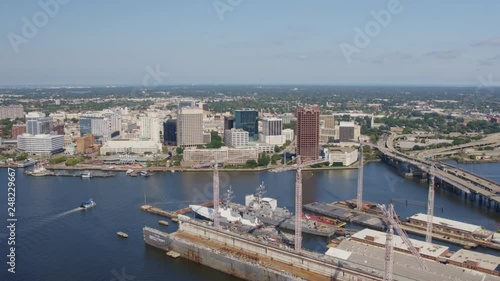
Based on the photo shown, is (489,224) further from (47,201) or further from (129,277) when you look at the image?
(47,201)

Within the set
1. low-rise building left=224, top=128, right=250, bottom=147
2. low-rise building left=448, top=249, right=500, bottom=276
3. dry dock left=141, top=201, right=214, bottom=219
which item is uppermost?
low-rise building left=224, top=128, right=250, bottom=147

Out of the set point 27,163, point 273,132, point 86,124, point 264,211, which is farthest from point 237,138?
point 264,211

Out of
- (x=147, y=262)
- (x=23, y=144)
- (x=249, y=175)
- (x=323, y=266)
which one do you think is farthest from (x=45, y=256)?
(x=23, y=144)

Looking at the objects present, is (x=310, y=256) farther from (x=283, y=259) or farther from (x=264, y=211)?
(x=264, y=211)

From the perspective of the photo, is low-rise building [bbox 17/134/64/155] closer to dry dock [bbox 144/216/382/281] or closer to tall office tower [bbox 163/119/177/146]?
tall office tower [bbox 163/119/177/146]

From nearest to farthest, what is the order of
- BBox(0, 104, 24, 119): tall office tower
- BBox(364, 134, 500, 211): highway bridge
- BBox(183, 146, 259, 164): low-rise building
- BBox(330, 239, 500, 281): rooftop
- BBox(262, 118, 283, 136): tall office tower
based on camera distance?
1. BBox(330, 239, 500, 281): rooftop
2. BBox(364, 134, 500, 211): highway bridge
3. BBox(183, 146, 259, 164): low-rise building
4. BBox(262, 118, 283, 136): tall office tower
5. BBox(0, 104, 24, 119): tall office tower

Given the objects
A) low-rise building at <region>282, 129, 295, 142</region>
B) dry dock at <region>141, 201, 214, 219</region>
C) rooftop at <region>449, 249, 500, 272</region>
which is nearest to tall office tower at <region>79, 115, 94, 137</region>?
low-rise building at <region>282, 129, 295, 142</region>

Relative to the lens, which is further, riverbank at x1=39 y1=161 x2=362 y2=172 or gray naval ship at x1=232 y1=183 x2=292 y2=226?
riverbank at x1=39 y1=161 x2=362 y2=172
